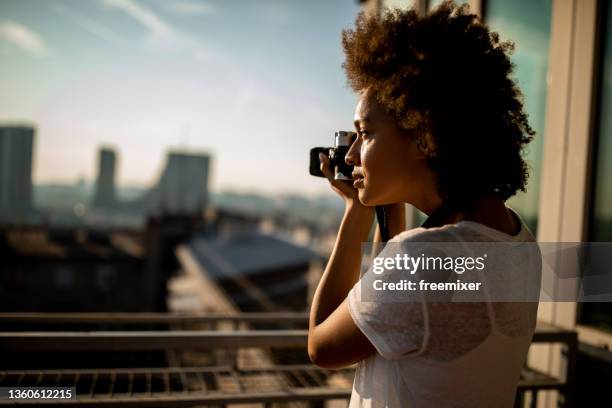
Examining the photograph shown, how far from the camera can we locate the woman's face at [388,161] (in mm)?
996

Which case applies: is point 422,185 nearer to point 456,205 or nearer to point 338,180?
point 456,205

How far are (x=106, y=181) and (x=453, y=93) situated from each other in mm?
111802

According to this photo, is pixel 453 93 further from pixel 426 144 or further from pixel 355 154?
pixel 355 154

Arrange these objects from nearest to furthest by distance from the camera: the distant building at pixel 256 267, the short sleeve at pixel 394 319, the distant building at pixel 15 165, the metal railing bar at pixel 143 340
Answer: the short sleeve at pixel 394 319
the metal railing bar at pixel 143 340
the distant building at pixel 15 165
the distant building at pixel 256 267

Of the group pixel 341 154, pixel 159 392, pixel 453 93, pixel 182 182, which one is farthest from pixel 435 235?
pixel 182 182

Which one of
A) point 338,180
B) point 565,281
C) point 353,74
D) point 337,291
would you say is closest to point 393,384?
point 337,291

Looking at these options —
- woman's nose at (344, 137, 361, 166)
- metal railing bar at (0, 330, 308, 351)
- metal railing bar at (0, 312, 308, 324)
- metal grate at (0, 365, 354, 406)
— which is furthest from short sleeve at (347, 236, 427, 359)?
metal railing bar at (0, 312, 308, 324)

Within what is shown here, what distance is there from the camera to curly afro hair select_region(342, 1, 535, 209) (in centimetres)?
94

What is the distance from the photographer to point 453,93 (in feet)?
3.07

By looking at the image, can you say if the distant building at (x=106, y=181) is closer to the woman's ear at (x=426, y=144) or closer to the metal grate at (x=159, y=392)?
the metal grate at (x=159, y=392)

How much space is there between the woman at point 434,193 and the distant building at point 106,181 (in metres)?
99.5

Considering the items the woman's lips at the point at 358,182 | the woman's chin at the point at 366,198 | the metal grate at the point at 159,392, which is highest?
the woman's lips at the point at 358,182

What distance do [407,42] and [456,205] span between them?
37cm

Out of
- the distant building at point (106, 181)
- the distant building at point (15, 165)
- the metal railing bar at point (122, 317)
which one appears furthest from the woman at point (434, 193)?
the distant building at point (106, 181)
